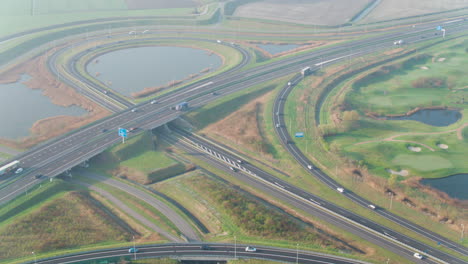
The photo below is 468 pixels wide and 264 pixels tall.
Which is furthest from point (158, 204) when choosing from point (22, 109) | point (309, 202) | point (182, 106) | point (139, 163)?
point (22, 109)

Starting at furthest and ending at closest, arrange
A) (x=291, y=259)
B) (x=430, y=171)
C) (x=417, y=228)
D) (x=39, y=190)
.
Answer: (x=430, y=171)
(x=39, y=190)
(x=417, y=228)
(x=291, y=259)

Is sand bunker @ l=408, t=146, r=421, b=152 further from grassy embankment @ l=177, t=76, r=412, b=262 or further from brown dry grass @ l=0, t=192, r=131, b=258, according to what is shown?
brown dry grass @ l=0, t=192, r=131, b=258

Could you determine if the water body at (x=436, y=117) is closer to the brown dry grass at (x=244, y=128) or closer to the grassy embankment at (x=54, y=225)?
the brown dry grass at (x=244, y=128)

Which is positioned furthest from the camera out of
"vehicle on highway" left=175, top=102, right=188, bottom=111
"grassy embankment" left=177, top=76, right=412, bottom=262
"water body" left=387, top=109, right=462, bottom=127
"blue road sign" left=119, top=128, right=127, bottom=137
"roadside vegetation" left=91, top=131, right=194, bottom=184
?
"vehicle on highway" left=175, top=102, right=188, bottom=111

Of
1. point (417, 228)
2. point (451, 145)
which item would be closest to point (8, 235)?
point (417, 228)

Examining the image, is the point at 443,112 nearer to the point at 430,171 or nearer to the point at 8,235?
the point at 430,171

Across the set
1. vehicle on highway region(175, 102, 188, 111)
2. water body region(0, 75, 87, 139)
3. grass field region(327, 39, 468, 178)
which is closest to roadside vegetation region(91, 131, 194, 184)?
vehicle on highway region(175, 102, 188, 111)

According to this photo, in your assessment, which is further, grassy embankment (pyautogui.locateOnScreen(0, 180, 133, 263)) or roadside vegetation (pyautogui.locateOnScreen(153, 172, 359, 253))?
roadside vegetation (pyautogui.locateOnScreen(153, 172, 359, 253))
